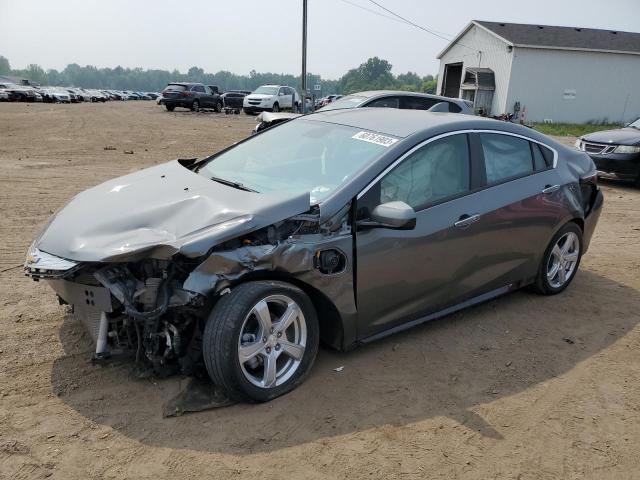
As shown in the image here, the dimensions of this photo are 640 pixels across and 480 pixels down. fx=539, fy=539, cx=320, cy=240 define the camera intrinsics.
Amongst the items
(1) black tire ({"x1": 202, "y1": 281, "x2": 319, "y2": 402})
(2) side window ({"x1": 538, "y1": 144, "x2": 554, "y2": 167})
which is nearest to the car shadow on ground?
(1) black tire ({"x1": 202, "y1": 281, "x2": 319, "y2": 402})

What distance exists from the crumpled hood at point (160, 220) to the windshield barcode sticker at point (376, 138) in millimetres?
837

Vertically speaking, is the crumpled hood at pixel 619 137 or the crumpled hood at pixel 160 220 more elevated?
the crumpled hood at pixel 160 220

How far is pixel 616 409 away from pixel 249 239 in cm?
246

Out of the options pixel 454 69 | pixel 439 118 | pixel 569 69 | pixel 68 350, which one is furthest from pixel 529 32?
pixel 68 350

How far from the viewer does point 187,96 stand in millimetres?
32250

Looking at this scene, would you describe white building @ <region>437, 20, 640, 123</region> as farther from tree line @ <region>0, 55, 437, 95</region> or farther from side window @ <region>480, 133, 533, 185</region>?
tree line @ <region>0, 55, 437, 95</region>

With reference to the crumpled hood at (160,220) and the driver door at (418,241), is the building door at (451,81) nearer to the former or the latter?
the driver door at (418,241)

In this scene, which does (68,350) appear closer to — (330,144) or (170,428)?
(170,428)

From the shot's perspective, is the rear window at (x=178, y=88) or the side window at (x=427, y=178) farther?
the rear window at (x=178, y=88)

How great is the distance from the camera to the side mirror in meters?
3.24

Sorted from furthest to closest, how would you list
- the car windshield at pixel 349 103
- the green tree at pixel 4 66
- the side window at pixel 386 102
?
the green tree at pixel 4 66 < the side window at pixel 386 102 < the car windshield at pixel 349 103

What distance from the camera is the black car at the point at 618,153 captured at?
10773 mm

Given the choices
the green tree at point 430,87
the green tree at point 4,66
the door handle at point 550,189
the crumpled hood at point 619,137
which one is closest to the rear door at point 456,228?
the door handle at point 550,189

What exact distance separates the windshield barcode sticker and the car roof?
6 cm
